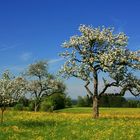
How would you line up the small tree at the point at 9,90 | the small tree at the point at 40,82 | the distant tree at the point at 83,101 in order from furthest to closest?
the distant tree at the point at 83,101 → the small tree at the point at 40,82 → the small tree at the point at 9,90

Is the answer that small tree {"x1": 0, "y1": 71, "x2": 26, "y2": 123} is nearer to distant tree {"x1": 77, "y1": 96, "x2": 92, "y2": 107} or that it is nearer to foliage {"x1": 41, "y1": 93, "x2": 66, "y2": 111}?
foliage {"x1": 41, "y1": 93, "x2": 66, "y2": 111}

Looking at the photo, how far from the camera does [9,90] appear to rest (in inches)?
1329

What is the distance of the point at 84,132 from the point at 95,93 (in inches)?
770

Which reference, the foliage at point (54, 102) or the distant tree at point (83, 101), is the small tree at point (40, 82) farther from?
the distant tree at point (83, 101)

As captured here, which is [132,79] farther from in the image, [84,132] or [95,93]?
[84,132]

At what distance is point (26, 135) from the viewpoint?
1136 inches

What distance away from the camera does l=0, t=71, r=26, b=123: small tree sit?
1310 inches

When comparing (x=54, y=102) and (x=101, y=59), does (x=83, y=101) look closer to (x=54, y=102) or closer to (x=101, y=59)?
(x=54, y=102)

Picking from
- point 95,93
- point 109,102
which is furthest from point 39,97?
point 109,102

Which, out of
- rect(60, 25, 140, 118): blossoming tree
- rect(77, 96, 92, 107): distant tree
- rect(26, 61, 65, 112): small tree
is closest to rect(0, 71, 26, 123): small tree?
rect(60, 25, 140, 118): blossoming tree

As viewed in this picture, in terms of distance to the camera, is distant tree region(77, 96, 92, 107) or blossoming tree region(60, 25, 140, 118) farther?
distant tree region(77, 96, 92, 107)

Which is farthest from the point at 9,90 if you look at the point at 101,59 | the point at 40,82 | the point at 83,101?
the point at 83,101

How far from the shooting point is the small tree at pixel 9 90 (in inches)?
1310

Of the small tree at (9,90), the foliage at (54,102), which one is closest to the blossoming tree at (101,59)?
the small tree at (9,90)
